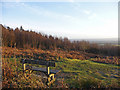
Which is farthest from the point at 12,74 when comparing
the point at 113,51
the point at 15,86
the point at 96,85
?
the point at 113,51

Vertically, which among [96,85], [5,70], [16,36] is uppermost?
[16,36]

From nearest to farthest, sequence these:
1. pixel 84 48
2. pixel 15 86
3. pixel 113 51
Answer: pixel 15 86
pixel 113 51
pixel 84 48

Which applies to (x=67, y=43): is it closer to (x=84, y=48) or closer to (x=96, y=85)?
(x=84, y=48)

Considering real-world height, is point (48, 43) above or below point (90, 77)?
above

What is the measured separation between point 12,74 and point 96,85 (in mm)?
3505

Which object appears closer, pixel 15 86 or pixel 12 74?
pixel 15 86

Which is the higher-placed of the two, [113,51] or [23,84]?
[113,51]

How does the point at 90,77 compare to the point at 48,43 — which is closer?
the point at 90,77

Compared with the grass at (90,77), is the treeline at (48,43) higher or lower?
higher

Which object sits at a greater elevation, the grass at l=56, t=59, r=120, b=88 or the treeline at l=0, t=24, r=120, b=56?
the treeline at l=0, t=24, r=120, b=56

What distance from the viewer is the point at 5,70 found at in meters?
4.29

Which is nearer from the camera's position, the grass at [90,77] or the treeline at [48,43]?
the grass at [90,77]

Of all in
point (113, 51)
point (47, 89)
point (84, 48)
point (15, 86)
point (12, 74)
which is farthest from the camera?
point (84, 48)

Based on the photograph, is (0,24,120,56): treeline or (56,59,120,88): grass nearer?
(56,59,120,88): grass
